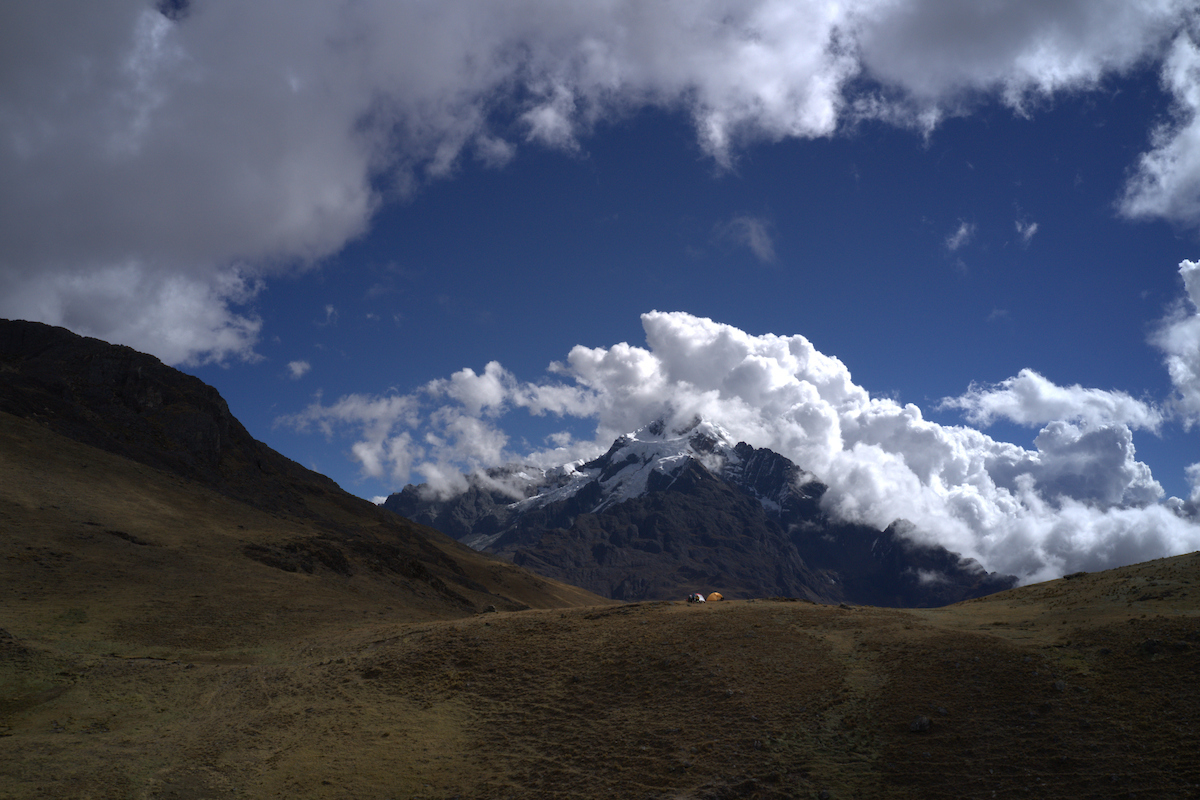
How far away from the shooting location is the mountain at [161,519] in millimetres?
42188

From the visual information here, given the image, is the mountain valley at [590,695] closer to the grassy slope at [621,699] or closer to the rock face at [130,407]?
the grassy slope at [621,699]

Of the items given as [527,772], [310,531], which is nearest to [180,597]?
[527,772]

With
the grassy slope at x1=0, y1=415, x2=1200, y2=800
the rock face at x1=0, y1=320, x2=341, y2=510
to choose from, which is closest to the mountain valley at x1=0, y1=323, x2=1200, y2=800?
the grassy slope at x1=0, y1=415, x2=1200, y2=800

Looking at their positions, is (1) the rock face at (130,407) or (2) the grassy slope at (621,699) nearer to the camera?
(2) the grassy slope at (621,699)

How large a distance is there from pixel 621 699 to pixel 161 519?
184ft

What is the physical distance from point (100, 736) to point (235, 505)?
63691 mm

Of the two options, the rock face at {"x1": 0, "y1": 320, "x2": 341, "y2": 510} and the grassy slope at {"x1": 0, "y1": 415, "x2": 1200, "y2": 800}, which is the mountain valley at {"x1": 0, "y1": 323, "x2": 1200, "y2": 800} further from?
the rock face at {"x1": 0, "y1": 320, "x2": 341, "y2": 510}

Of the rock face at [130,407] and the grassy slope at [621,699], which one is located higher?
the rock face at [130,407]

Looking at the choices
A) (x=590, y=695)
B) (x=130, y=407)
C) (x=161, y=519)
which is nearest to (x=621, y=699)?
(x=590, y=695)

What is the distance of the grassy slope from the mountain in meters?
3.45

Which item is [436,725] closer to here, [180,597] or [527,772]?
[527,772]

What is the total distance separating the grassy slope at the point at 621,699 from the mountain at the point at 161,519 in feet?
11.3

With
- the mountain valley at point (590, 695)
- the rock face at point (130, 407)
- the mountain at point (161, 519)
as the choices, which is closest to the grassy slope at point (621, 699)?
the mountain valley at point (590, 695)

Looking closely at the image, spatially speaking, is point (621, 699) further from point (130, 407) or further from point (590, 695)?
point (130, 407)
